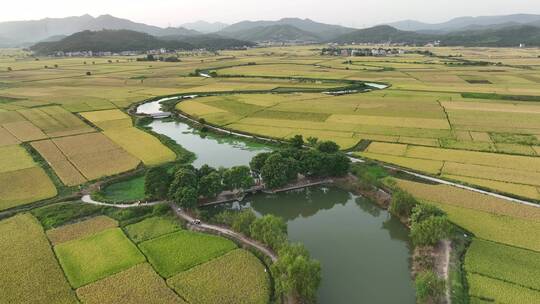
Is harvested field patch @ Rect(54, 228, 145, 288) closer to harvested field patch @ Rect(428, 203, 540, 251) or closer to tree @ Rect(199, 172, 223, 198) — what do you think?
tree @ Rect(199, 172, 223, 198)

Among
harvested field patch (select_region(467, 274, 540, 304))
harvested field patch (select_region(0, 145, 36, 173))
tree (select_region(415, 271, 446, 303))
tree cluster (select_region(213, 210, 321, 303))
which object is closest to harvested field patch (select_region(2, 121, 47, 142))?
harvested field patch (select_region(0, 145, 36, 173))

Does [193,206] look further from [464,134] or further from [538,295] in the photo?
[464,134]

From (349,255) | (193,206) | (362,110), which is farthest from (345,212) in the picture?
(362,110)

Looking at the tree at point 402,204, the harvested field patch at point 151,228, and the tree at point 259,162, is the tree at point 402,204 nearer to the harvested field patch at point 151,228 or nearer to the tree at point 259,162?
the tree at point 259,162

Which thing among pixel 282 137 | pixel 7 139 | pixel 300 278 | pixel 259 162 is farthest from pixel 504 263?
pixel 7 139

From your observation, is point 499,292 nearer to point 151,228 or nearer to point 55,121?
point 151,228

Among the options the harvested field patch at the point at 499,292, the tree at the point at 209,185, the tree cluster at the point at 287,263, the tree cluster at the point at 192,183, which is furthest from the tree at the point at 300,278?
the tree at the point at 209,185
